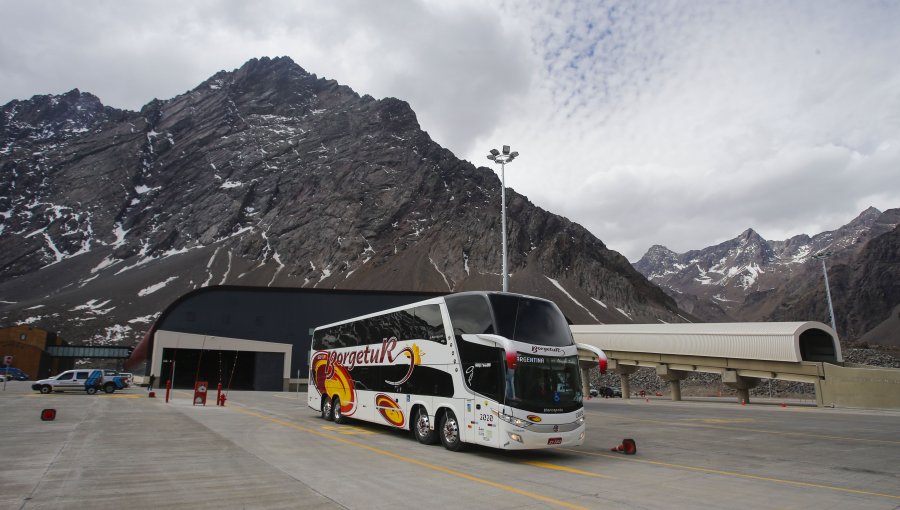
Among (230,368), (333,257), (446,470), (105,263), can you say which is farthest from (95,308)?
(446,470)

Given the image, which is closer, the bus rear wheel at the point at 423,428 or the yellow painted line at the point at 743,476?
the yellow painted line at the point at 743,476

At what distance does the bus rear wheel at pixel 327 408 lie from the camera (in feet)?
68.5

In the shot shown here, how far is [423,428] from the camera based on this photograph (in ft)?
47.2

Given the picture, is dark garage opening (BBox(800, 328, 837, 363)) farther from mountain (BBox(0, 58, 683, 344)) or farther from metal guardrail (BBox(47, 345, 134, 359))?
metal guardrail (BBox(47, 345, 134, 359))

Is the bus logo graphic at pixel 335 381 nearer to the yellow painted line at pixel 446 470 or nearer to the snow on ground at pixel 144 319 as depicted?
the yellow painted line at pixel 446 470

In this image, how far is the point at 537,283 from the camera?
149750 millimetres

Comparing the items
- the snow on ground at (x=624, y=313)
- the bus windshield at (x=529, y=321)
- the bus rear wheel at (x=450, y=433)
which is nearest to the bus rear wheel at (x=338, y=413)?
the bus rear wheel at (x=450, y=433)

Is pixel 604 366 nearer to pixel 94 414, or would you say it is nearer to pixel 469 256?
pixel 94 414

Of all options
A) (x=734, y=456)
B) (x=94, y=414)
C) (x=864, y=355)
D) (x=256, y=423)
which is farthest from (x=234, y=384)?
(x=864, y=355)

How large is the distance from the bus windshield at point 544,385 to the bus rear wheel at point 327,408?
11414mm

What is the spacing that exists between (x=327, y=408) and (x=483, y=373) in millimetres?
11221

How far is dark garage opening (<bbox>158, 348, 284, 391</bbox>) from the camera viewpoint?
58.9 meters

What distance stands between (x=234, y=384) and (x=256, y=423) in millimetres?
47536

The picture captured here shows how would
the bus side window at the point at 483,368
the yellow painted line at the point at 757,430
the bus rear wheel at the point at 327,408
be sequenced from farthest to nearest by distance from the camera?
the bus rear wheel at the point at 327,408 < the yellow painted line at the point at 757,430 < the bus side window at the point at 483,368
